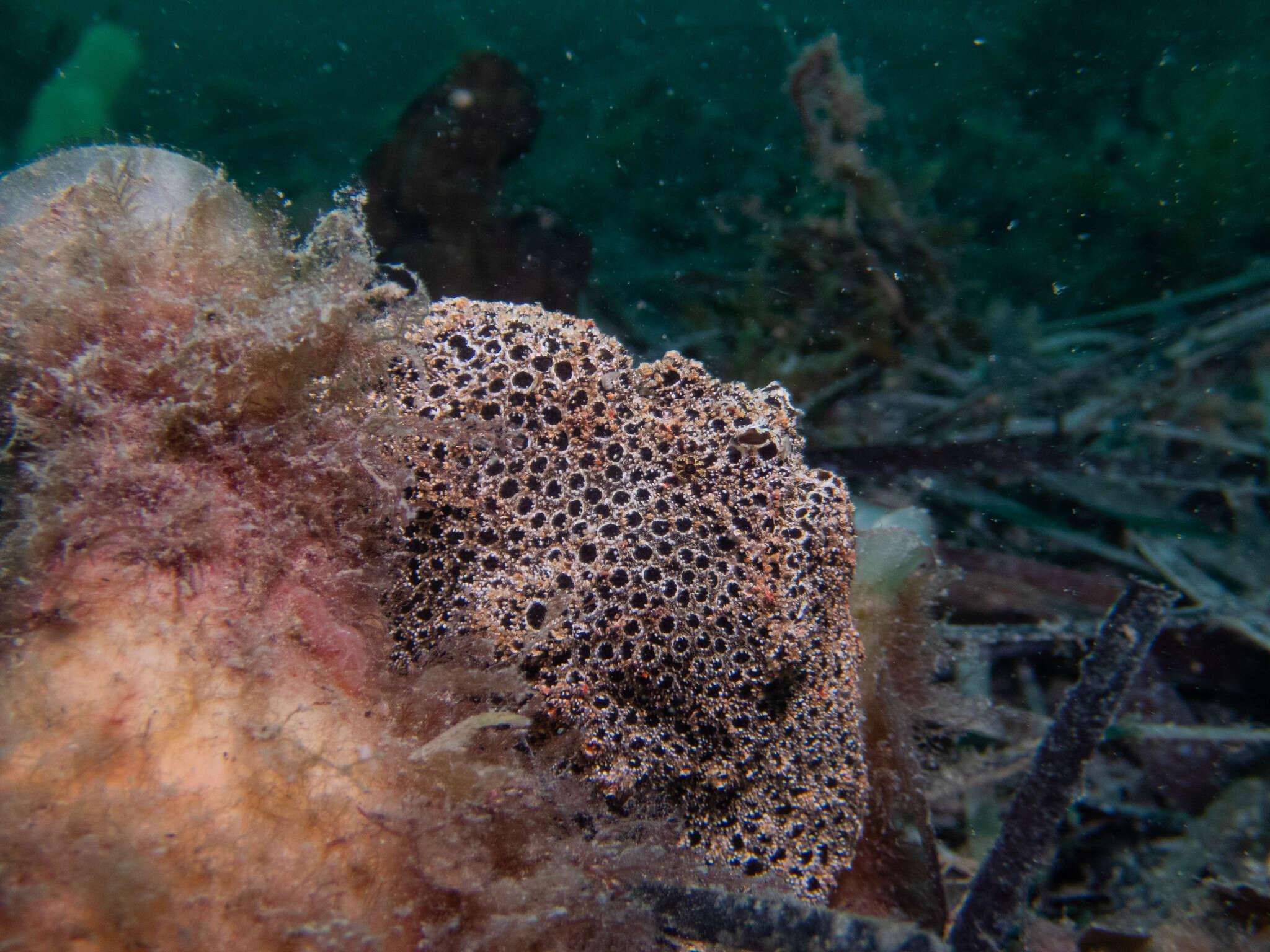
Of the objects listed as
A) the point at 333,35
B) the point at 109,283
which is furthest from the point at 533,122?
the point at 333,35

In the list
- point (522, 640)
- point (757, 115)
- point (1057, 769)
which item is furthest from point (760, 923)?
point (757, 115)

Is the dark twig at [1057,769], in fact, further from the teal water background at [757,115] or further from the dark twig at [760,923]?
the teal water background at [757,115]

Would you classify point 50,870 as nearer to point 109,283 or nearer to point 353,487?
point 353,487

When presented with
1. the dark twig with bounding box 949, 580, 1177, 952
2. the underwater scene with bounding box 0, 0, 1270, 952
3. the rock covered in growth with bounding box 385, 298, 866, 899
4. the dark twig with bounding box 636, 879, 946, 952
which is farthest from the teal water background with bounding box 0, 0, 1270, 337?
the dark twig with bounding box 949, 580, 1177, 952

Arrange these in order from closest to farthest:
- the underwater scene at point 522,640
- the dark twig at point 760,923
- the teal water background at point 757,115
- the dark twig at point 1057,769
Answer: the underwater scene at point 522,640
the dark twig at point 760,923
the dark twig at point 1057,769
the teal water background at point 757,115

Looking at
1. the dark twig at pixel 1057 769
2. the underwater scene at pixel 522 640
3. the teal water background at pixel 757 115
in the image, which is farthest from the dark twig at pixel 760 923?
the teal water background at pixel 757 115

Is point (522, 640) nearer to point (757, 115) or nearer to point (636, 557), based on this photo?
point (636, 557)

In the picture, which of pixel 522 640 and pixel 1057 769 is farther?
pixel 1057 769
